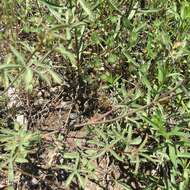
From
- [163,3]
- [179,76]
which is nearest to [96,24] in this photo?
[163,3]

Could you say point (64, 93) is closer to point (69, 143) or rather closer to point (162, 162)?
point (69, 143)

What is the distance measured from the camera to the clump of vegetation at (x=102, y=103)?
2295 millimetres

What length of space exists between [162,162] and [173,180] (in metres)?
0.11

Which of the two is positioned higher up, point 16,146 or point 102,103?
point 102,103

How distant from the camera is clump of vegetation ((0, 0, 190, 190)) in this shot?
229 cm

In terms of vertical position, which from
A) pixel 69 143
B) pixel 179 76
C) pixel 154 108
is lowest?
pixel 69 143

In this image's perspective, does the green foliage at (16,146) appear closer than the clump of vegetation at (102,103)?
Yes

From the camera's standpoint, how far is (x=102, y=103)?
2.69 metres

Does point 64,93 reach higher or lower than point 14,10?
lower

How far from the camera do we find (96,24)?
9.37 feet

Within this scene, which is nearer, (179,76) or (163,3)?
(179,76)

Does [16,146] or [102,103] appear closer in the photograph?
[16,146]

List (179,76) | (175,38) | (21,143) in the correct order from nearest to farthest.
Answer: (21,143), (179,76), (175,38)

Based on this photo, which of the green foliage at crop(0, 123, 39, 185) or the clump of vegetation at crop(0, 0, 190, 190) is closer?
the green foliage at crop(0, 123, 39, 185)
